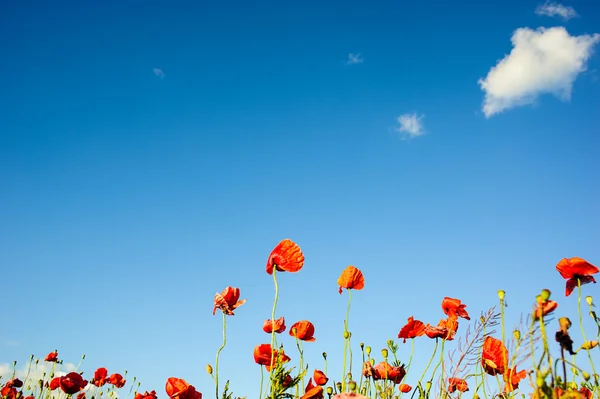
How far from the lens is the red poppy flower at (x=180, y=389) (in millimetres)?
3174

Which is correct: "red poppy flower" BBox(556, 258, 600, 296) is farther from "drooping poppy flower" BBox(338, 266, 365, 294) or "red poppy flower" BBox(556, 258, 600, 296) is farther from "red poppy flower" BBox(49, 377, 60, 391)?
"red poppy flower" BBox(49, 377, 60, 391)

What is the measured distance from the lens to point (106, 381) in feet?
21.5

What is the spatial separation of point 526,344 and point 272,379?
5.29 ft

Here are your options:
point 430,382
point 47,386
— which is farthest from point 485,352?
point 47,386

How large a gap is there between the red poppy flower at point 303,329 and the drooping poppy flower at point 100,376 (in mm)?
4091

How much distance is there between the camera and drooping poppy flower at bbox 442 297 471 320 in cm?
413

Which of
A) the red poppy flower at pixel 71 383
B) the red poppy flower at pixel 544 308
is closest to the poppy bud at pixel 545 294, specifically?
the red poppy flower at pixel 544 308

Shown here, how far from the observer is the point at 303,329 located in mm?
3895

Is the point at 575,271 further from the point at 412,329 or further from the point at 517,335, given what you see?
the point at 412,329

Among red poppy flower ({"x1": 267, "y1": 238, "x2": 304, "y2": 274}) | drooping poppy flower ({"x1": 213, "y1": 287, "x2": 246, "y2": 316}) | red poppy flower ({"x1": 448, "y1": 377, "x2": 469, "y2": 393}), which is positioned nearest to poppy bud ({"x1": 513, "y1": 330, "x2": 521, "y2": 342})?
red poppy flower ({"x1": 267, "y1": 238, "x2": 304, "y2": 274})

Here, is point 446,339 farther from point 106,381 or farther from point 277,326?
point 106,381

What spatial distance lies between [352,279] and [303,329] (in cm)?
65

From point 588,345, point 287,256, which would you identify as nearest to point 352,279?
point 287,256

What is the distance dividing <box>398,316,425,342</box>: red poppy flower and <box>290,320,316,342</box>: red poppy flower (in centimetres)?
89
